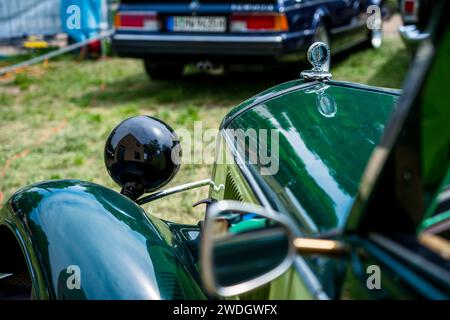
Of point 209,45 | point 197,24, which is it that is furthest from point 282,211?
point 197,24

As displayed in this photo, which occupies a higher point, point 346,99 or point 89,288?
point 346,99

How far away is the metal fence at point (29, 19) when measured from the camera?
10.1 m

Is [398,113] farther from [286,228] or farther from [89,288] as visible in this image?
[89,288]

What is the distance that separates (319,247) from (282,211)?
1.25ft

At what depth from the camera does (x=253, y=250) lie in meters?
1.06

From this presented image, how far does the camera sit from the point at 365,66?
7879 millimetres

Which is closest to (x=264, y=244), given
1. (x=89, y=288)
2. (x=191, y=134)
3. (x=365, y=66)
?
(x=89, y=288)

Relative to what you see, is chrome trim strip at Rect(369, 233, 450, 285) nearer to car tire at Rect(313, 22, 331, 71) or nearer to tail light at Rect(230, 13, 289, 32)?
tail light at Rect(230, 13, 289, 32)

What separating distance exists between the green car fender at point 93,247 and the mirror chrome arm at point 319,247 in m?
0.56

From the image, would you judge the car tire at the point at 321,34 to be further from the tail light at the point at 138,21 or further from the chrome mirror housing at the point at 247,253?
the chrome mirror housing at the point at 247,253

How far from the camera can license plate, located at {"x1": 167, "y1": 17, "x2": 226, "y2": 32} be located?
20.7 ft

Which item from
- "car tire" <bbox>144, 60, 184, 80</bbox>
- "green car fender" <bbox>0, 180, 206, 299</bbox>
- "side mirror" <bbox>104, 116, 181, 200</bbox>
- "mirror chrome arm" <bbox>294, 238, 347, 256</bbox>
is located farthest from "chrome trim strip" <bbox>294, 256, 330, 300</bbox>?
"car tire" <bbox>144, 60, 184, 80</bbox>

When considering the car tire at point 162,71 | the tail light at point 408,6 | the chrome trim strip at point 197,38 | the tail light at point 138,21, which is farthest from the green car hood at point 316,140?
the car tire at point 162,71
